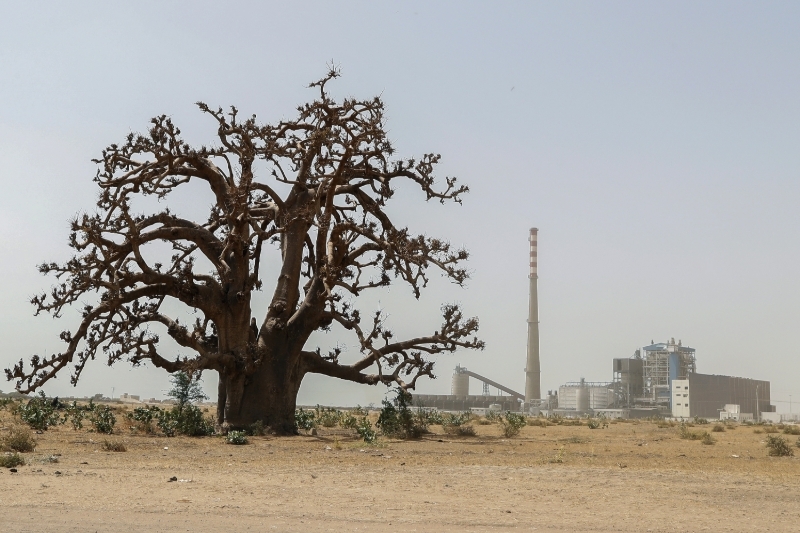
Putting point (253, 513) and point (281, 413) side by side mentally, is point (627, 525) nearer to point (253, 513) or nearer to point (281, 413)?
point (253, 513)

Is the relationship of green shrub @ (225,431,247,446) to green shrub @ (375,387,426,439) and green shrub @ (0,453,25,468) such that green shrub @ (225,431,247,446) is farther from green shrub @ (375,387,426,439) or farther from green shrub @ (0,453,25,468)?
green shrub @ (0,453,25,468)

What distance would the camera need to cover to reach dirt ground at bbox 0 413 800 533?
31.4ft

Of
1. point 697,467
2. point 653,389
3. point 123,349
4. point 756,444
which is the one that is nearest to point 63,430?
point 123,349

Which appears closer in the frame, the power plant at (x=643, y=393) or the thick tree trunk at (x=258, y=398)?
the thick tree trunk at (x=258, y=398)

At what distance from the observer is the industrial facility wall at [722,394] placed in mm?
103125

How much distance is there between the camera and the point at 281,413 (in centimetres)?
2423

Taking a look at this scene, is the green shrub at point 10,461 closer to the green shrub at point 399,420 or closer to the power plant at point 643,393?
the green shrub at point 399,420

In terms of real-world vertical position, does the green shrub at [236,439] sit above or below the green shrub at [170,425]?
below

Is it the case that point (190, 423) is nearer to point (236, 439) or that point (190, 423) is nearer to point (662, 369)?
point (236, 439)

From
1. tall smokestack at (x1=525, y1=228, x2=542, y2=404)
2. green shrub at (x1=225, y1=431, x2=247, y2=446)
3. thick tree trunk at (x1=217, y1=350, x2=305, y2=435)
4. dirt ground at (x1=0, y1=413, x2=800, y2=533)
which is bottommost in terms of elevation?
dirt ground at (x1=0, y1=413, x2=800, y2=533)

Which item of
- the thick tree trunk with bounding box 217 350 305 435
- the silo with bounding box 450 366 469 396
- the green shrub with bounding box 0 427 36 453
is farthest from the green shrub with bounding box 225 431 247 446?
the silo with bounding box 450 366 469 396

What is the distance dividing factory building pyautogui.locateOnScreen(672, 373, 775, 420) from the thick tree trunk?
8087 centimetres

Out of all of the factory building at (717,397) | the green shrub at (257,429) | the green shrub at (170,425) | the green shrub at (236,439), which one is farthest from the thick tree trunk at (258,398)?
the factory building at (717,397)

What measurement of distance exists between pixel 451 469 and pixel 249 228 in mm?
11398
